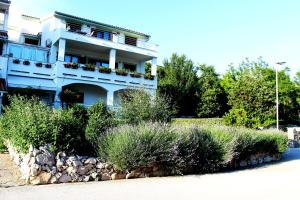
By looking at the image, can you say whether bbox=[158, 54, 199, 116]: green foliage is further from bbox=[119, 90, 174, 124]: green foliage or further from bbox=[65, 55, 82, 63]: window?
bbox=[119, 90, 174, 124]: green foliage

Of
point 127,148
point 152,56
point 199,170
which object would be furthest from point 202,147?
point 152,56

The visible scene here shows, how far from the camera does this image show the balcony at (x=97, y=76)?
27.8 meters

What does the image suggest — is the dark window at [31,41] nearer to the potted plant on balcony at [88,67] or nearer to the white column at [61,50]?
the white column at [61,50]

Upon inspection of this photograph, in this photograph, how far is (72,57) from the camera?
31.9m

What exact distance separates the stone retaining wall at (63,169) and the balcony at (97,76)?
680 inches

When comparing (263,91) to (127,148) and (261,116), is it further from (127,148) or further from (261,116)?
(127,148)

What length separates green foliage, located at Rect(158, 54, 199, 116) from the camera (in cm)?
3975

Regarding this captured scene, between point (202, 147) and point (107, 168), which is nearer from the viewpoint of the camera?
point (107, 168)

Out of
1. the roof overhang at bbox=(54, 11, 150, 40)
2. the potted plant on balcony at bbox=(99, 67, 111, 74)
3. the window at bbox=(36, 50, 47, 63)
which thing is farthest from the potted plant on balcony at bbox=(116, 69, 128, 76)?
the window at bbox=(36, 50, 47, 63)

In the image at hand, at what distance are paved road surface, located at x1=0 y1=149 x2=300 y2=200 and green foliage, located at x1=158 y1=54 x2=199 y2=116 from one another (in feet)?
88.2

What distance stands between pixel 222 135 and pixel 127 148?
523 centimetres

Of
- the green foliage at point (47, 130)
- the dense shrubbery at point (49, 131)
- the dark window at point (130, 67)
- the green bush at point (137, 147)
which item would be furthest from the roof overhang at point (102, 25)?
the green bush at point (137, 147)

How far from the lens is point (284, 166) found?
16438mm

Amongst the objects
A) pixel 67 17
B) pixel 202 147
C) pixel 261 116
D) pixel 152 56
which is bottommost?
pixel 202 147
